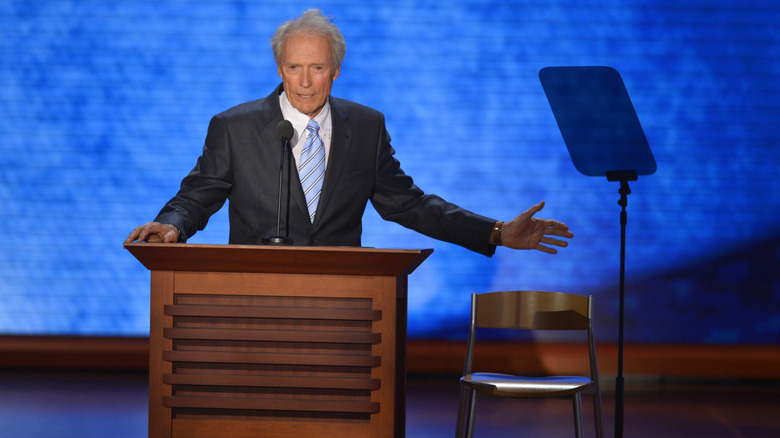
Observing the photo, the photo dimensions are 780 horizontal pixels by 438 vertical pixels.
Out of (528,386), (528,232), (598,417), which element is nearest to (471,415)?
(528,386)

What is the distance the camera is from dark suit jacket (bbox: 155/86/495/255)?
8.33ft

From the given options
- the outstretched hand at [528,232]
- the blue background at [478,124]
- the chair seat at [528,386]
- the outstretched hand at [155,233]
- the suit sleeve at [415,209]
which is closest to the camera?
the outstretched hand at [155,233]

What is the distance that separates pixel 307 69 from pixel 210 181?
0.48 meters

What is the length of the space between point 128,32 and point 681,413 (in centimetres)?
419

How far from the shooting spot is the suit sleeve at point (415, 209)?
2568 mm

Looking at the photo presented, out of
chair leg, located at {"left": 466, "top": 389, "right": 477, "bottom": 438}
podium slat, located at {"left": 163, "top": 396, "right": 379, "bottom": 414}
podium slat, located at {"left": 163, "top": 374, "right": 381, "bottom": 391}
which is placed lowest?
chair leg, located at {"left": 466, "top": 389, "right": 477, "bottom": 438}

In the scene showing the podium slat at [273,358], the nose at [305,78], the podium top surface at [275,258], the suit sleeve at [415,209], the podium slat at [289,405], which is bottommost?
the podium slat at [289,405]

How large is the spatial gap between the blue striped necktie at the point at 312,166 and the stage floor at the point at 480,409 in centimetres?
161

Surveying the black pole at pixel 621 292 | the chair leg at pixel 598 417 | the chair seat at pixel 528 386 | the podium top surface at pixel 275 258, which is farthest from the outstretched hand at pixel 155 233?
the black pole at pixel 621 292

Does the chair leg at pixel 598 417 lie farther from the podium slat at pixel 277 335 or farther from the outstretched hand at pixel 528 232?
the podium slat at pixel 277 335

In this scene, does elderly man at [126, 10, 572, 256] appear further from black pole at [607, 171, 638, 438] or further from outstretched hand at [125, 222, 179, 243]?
black pole at [607, 171, 638, 438]

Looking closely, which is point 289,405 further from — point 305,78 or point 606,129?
point 606,129

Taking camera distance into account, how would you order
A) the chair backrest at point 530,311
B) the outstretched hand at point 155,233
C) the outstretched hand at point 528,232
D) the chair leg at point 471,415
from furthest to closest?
the chair backrest at point 530,311 < the chair leg at point 471,415 < the outstretched hand at point 528,232 < the outstretched hand at point 155,233

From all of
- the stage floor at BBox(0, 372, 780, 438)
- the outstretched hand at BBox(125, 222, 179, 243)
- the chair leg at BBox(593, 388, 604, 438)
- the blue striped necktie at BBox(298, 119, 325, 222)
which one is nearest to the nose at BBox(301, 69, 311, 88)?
the blue striped necktie at BBox(298, 119, 325, 222)
